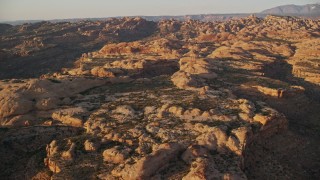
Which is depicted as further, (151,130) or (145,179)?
(151,130)

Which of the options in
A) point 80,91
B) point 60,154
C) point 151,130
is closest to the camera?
point 60,154

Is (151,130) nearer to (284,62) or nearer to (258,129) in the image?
(258,129)

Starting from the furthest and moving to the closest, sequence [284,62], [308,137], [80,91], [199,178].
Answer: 1. [284,62]
2. [80,91]
3. [308,137]
4. [199,178]

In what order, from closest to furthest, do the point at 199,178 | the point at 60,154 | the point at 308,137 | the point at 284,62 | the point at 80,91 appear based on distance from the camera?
the point at 199,178, the point at 60,154, the point at 308,137, the point at 80,91, the point at 284,62

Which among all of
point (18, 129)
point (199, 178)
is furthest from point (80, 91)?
point (199, 178)

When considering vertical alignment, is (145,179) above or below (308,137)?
above

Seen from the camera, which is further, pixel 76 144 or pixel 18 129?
pixel 18 129

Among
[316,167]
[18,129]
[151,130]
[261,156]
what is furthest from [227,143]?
[18,129]

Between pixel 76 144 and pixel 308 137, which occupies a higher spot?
pixel 76 144

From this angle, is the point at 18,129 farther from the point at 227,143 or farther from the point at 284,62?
the point at 284,62
